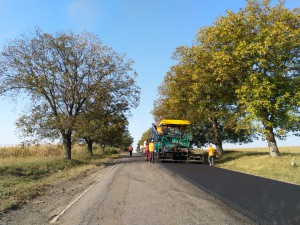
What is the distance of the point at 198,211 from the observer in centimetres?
763

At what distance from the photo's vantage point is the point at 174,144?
2706cm

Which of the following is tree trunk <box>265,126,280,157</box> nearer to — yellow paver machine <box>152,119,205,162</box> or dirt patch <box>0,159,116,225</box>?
yellow paver machine <box>152,119,205,162</box>

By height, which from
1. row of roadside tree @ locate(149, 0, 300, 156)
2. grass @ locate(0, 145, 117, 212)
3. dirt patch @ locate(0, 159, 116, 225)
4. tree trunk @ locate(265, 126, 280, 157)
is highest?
row of roadside tree @ locate(149, 0, 300, 156)

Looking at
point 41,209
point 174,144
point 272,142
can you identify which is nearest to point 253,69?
point 272,142

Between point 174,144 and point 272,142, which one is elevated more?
point 174,144

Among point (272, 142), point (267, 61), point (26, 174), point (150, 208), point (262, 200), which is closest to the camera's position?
point (150, 208)

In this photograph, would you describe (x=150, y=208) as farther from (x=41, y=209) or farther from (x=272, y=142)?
(x=272, y=142)

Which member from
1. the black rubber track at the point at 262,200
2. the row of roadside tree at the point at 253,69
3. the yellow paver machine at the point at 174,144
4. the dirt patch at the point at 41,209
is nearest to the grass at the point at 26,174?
the dirt patch at the point at 41,209

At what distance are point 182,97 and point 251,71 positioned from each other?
23.7ft

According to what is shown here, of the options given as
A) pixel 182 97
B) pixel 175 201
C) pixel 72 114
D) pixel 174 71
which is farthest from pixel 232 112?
pixel 175 201

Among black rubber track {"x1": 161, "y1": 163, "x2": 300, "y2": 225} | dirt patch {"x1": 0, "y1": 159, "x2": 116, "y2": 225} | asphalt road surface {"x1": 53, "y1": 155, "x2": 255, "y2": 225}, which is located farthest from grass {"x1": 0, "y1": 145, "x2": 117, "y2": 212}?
black rubber track {"x1": 161, "y1": 163, "x2": 300, "y2": 225}

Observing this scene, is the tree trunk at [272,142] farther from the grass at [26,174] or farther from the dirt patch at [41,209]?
the dirt patch at [41,209]

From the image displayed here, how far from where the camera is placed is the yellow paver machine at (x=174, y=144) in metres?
27.0

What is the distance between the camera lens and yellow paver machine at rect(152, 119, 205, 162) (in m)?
27.0
